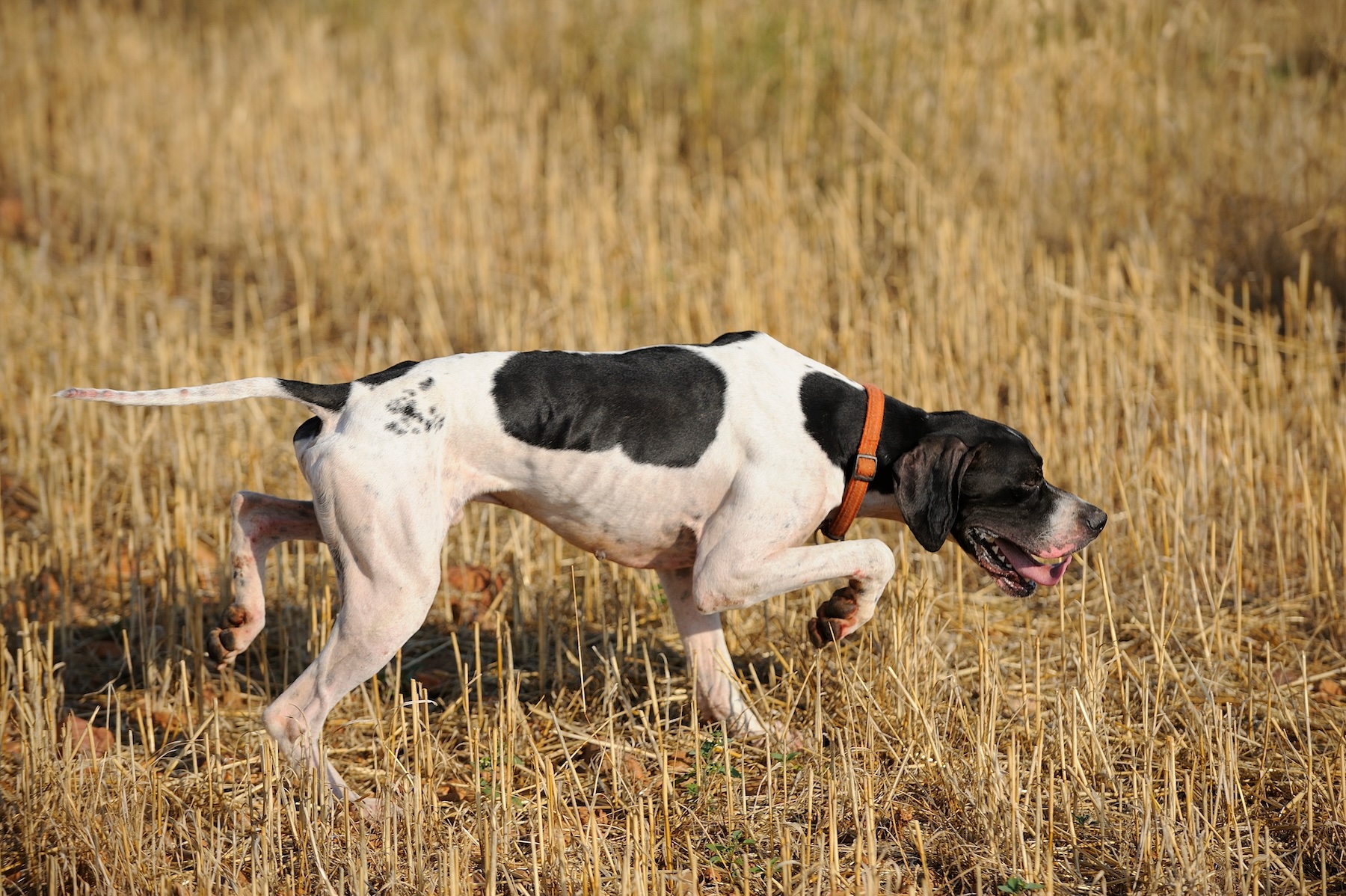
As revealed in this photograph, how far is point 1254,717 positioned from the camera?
14.6 ft

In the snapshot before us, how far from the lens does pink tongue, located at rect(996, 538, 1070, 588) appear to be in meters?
4.31

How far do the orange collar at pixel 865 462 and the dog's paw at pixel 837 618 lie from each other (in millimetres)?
224

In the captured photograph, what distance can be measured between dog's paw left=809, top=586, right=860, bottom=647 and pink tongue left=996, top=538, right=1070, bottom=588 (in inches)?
20.8

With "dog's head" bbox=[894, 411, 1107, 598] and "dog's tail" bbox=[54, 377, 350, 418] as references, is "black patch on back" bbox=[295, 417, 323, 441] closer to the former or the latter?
"dog's tail" bbox=[54, 377, 350, 418]

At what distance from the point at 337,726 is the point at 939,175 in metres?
5.77

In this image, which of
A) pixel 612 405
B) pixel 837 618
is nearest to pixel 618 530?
pixel 612 405

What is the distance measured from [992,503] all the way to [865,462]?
17.8 inches

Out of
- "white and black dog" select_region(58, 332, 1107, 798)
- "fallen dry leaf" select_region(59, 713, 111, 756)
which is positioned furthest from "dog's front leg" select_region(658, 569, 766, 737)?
"fallen dry leaf" select_region(59, 713, 111, 756)

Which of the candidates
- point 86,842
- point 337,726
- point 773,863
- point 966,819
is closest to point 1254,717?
point 966,819

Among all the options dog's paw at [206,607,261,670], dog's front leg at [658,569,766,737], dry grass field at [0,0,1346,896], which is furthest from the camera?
dog's front leg at [658,569,766,737]

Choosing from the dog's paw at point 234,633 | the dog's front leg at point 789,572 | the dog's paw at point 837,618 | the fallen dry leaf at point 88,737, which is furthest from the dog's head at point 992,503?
the fallen dry leaf at point 88,737

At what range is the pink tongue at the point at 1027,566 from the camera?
14.1 ft

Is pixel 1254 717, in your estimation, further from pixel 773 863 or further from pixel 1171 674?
pixel 773 863

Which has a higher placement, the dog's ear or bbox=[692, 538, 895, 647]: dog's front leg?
the dog's ear
